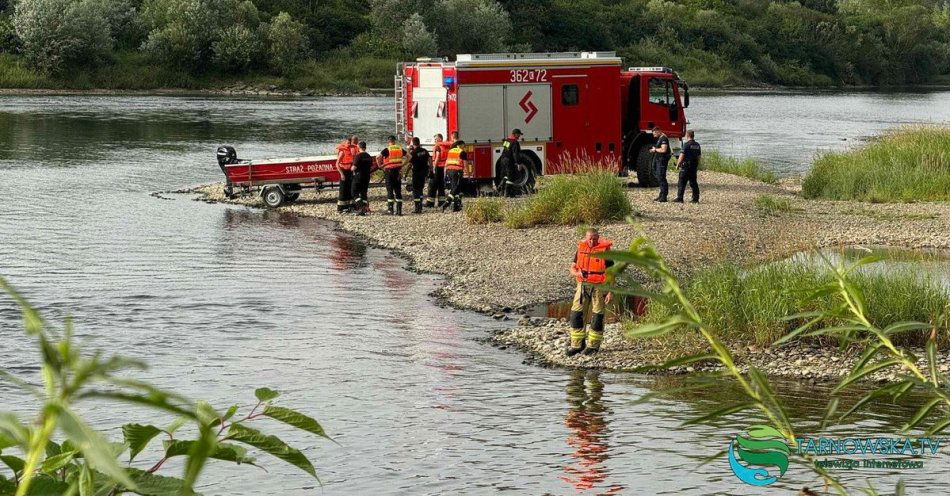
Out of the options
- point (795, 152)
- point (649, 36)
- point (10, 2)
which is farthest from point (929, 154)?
point (649, 36)

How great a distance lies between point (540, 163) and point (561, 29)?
78955 mm

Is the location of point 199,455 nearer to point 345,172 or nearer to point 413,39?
point 345,172

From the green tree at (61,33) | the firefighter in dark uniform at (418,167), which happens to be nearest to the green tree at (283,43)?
the green tree at (61,33)

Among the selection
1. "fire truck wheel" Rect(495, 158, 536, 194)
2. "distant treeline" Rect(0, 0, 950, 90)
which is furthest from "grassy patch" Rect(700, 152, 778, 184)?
"distant treeline" Rect(0, 0, 950, 90)

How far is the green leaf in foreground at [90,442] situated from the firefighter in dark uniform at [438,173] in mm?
24880

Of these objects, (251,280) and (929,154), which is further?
(929,154)

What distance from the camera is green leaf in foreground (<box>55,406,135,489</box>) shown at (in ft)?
3.90

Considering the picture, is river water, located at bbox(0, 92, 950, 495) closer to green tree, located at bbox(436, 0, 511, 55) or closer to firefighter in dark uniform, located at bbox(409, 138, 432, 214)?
firefighter in dark uniform, located at bbox(409, 138, 432, 214)

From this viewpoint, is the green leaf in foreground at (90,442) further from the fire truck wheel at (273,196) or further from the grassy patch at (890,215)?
the fire truck wheel at (273,196)

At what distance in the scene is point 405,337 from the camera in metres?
16.0

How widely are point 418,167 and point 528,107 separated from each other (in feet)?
10.00

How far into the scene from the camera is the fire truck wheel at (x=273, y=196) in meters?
28.6

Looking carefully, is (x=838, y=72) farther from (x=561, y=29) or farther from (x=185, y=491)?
(x=185, y=491)

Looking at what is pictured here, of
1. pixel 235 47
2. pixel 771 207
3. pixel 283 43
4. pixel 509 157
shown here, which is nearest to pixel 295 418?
pixel 509 157
